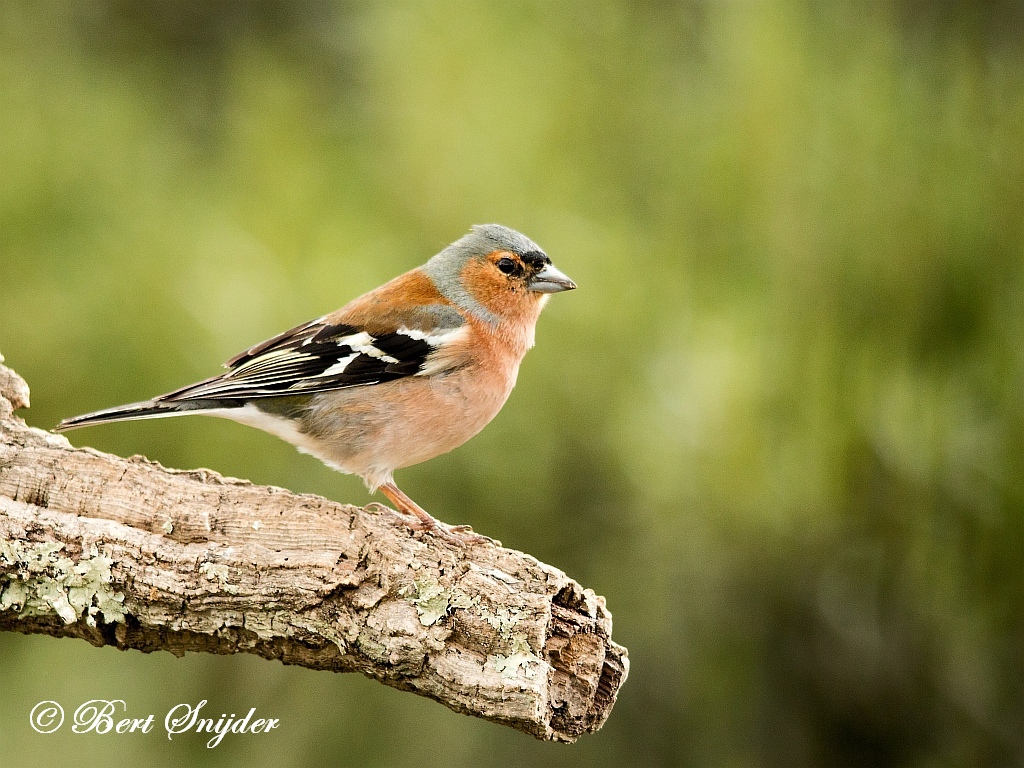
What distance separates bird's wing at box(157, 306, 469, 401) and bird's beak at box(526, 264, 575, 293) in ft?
0.94

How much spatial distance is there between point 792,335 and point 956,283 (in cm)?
48

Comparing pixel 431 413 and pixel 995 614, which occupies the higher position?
pixel 431 413

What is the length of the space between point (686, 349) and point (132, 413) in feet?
5.06

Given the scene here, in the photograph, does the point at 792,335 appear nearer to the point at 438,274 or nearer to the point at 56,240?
the point at 438,274

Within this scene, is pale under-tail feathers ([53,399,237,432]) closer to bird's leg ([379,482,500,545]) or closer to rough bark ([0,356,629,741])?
rough bark ([0,356,629,741])

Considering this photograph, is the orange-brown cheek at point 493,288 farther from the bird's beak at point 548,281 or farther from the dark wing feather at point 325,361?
the dark wing feather at point 325,361

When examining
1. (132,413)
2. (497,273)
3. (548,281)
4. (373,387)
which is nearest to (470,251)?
(497,273)

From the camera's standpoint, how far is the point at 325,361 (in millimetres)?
2416

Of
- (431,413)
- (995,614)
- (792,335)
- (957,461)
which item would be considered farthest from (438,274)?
(995,614)

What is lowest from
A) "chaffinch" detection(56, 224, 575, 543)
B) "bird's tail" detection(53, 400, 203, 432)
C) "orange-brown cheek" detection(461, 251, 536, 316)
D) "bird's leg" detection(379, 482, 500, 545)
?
"bird's leg" detection(379, 482, 500, 545)

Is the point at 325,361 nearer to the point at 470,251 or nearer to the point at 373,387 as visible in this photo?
the point at 373,387

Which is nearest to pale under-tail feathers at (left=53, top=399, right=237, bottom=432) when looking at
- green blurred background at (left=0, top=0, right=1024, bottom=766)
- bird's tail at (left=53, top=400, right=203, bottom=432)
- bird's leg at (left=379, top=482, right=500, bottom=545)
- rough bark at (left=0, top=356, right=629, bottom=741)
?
bird's tail at (left=53, top=400, right=203, bottom=432)

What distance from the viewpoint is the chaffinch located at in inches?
93.6

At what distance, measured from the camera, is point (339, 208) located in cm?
343
